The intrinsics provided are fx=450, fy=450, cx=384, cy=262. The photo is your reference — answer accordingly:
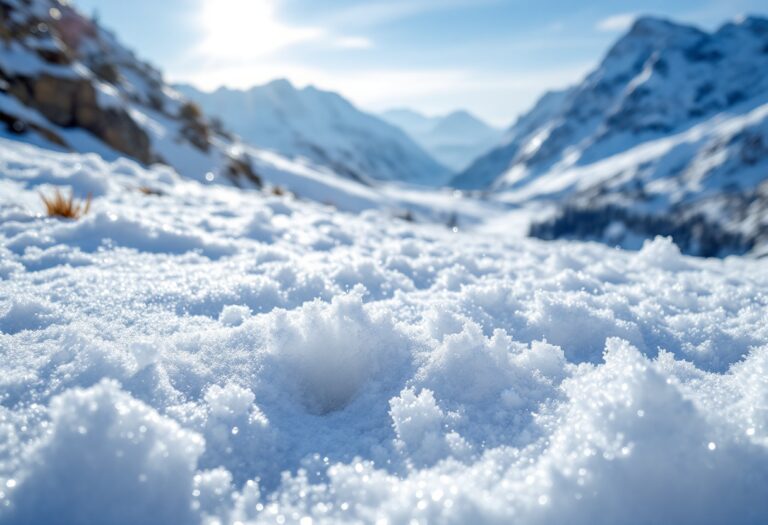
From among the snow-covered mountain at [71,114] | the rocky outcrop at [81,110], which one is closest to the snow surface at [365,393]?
the snow-covered mountain at [71,114]

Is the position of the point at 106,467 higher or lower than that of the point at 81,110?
lower

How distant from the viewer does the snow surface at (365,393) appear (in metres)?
1.57

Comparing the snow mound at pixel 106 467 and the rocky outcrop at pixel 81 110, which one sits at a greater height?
the rocky outcrop at pixel 81 110

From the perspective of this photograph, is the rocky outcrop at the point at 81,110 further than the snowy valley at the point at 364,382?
Yes

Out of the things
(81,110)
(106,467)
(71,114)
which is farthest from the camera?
(81,110)

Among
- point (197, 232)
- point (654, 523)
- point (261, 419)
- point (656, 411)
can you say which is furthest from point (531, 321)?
point (197, 232)

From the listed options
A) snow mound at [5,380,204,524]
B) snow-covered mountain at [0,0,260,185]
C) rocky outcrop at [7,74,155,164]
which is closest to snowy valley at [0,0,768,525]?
snow mound at [5,380,204,524]

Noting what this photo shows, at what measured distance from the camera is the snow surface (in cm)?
157

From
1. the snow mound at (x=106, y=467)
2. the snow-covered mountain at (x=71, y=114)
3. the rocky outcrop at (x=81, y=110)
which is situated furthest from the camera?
the rocky outcrop at (x=81, y=110)

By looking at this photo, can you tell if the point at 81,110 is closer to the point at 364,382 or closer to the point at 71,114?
the point at 71,114

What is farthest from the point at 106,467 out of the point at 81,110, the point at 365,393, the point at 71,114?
the point at 81,110

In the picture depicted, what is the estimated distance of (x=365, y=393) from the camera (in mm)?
2340

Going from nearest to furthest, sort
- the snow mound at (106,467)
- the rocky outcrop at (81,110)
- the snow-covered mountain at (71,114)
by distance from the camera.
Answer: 1. the snow mound at (106,467)
2. the snow-covered mountain at (71,114)
3. the rocky outcrop at (81,110)

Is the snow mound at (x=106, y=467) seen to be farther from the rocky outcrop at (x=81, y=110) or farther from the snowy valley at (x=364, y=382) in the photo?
the rocky outcrop at (x=81, y=110)
